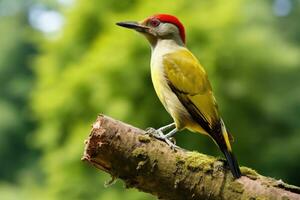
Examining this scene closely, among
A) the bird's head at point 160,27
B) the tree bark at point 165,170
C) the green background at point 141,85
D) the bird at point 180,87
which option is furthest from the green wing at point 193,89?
the green background at point 141,85

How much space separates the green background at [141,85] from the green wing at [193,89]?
6844mm

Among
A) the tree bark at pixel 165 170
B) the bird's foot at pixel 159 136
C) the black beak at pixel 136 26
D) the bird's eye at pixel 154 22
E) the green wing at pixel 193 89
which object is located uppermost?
the bird's eye at pixel 154 22

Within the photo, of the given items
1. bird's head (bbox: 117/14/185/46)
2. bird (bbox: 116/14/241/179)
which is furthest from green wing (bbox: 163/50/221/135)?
bird's head (bbox: 117/14/185/46)

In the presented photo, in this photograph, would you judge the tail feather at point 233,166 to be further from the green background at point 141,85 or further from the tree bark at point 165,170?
the green background at point 141,85

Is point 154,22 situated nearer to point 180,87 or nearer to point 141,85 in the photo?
point 180,87

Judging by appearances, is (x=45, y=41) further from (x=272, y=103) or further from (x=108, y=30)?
(x=272, y=103)

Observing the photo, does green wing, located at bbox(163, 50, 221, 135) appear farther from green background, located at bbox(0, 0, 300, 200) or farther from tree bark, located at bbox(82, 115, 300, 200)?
green background, located at bbox(0, 0, 300, 200)

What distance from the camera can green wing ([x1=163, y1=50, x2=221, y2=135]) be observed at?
459 centimetres

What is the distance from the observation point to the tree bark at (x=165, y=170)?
4.20 meters

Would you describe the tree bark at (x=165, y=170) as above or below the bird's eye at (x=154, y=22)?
below

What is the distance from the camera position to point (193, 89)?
469cm

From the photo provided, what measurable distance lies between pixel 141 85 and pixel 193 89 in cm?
803

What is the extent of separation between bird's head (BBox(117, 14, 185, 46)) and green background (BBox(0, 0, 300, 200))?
6.56m

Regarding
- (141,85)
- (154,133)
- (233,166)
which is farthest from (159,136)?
(141,85)
